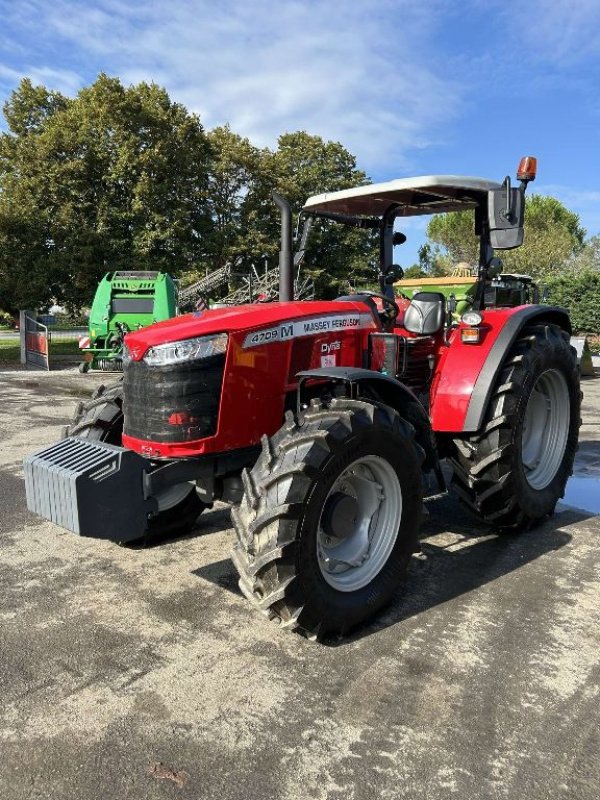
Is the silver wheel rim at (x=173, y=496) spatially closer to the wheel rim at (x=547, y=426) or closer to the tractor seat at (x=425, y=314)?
the tractor seat at (x=425, y=314)

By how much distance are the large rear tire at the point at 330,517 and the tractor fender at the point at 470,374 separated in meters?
0.79

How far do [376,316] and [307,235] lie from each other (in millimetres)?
755

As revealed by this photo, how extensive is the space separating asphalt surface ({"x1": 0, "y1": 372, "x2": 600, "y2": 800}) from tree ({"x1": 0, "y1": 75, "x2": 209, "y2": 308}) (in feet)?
58.0

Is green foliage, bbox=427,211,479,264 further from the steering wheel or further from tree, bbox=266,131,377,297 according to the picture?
the steering wheel

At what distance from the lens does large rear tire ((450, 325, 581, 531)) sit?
4016mm

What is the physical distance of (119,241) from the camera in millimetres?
20594

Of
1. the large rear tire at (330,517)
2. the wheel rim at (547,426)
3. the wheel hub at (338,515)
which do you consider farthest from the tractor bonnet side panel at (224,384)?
the wheel rim at (547,426)

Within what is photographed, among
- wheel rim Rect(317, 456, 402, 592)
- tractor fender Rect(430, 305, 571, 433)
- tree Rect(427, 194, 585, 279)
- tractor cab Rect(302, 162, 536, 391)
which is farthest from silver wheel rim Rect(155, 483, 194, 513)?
tree Rect(427, 194, 585, 279)

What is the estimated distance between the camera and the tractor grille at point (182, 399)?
3.12 meters

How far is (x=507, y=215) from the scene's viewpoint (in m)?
3.83

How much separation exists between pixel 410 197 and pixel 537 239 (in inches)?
1473

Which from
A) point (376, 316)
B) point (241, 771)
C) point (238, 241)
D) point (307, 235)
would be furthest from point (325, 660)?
point (238, 241)

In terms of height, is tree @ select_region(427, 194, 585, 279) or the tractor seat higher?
tree @ select_region(427, 194, 585, 279)

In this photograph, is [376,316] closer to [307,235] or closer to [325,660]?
[307,235]
